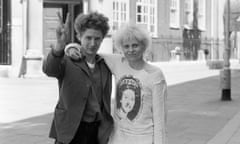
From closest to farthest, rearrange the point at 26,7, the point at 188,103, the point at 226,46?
the point at 188,103 → the point at 226,46 → the point at 26,7

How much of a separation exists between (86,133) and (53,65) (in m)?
0.52

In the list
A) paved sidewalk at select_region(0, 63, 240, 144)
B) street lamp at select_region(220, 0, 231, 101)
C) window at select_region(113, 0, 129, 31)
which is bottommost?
paved sidewalk at select_region(0, 63, 240, 144)

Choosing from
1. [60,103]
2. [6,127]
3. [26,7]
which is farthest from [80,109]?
[26,7]

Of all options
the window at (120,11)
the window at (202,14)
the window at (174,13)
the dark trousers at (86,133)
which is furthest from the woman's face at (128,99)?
the window at (202,14)

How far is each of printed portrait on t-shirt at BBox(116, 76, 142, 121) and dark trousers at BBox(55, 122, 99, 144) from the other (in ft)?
0.70

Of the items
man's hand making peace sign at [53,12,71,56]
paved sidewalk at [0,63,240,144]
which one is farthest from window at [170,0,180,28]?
man's hand making peace sign at [53,12,71,56]

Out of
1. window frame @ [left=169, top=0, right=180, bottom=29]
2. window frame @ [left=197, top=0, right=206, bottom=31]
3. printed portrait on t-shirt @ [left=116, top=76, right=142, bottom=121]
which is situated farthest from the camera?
window frame @ [left=197, top=0, right=206, bottom=31]

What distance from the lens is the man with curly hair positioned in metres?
2.71

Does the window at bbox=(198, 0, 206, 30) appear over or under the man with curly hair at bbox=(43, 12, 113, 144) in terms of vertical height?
over

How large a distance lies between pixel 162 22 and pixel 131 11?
3005 millimetres

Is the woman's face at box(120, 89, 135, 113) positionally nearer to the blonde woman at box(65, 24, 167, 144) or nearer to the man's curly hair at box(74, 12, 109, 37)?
the blonde woman at box(65, 24, 167, 144)

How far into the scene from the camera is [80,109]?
2.71 m

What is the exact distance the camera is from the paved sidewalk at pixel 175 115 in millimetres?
6785

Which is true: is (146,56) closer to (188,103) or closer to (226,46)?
(188,103)
